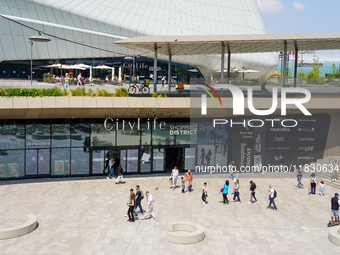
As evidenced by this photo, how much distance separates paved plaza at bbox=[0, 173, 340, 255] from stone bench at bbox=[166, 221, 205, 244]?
0.23m

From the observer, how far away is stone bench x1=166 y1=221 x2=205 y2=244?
14.7 meters

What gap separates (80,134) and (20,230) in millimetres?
10018

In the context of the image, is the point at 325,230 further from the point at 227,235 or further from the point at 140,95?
the point at 140,95

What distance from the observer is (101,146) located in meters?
25.0

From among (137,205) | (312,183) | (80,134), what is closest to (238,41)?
(312,183)

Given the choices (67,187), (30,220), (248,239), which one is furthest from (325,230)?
(67,187)

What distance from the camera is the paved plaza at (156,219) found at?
14.4 m

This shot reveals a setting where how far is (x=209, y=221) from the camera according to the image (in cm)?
1747

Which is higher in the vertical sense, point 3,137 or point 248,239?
point 3,137

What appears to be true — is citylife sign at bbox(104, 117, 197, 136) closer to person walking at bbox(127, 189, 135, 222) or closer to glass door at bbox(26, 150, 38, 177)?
glass door at bbox(26, 150, 38, 177)

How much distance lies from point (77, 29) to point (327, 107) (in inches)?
1311

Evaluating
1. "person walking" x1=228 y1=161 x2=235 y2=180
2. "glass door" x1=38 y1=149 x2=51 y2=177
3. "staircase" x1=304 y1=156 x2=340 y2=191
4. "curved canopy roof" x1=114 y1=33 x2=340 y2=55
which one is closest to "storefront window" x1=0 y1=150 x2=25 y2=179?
"glass door" x1=38 y1=149 x2=51 y2=177

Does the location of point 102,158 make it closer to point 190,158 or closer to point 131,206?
point 190,158

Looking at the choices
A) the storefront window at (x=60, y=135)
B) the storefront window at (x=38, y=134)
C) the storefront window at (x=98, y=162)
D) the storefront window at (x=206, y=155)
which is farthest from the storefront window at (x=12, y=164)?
the storefront window at (x=206, y=155)
